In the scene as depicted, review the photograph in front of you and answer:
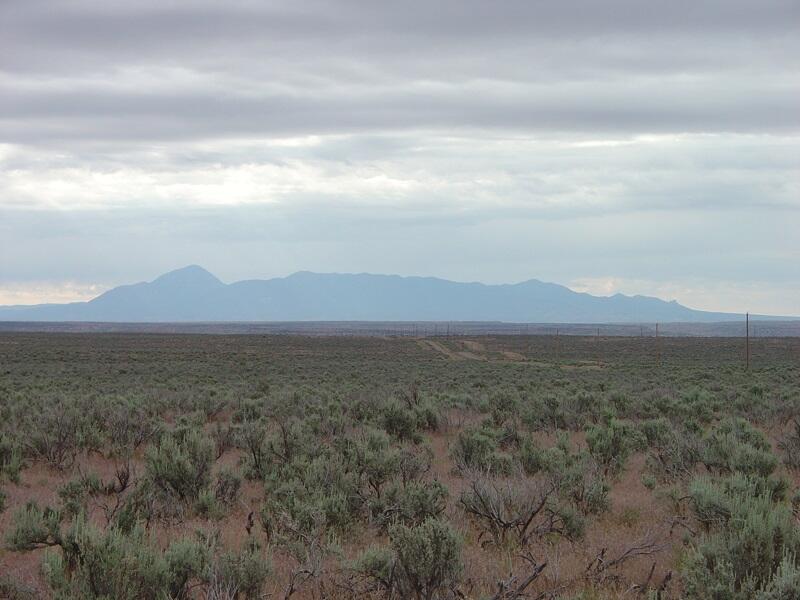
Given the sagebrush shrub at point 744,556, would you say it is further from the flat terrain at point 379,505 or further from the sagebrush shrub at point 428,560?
the sagebrush shrub at point 428,560

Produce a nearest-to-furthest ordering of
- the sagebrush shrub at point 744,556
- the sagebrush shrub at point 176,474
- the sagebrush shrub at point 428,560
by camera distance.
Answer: the sagebrush shrub at point 744,556, the sagebrush shrub at point 428,560, the sagebrush shrub at point 176,474

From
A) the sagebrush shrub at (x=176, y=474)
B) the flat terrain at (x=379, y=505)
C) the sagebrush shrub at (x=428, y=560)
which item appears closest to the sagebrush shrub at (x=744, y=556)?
the flat terrain at (x=379, y=505)

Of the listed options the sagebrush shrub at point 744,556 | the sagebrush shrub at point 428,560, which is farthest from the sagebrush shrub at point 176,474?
the sagebrush shrub at point 744,556

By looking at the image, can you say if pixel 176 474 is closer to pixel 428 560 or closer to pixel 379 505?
pixel 379 505

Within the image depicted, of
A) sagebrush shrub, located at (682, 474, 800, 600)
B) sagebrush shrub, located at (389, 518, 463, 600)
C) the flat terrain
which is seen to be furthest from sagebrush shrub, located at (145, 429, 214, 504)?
sagebrush shrub, located at (682, 474, 800, 600)

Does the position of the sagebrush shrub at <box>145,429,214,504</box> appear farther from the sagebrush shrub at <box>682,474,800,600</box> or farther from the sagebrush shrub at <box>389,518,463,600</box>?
the sagebrush shrub at <box>682,474,800,600</box>

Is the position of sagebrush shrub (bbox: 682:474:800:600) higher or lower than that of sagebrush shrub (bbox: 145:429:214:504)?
higher

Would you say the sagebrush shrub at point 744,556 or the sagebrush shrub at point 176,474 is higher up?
the sagebrush shrub at point 744,556

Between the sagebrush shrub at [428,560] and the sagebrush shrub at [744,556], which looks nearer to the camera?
the sagebrush shrub at [744,556]

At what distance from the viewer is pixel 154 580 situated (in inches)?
218

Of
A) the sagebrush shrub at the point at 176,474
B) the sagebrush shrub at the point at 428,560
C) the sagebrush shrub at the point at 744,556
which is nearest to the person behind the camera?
the sagebrush shrub at the point at 744,556

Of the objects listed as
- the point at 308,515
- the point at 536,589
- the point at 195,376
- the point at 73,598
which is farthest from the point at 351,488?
the point at 195,376

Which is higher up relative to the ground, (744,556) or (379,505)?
(744,556)

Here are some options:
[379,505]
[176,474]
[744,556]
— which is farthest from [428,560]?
[176,474]
